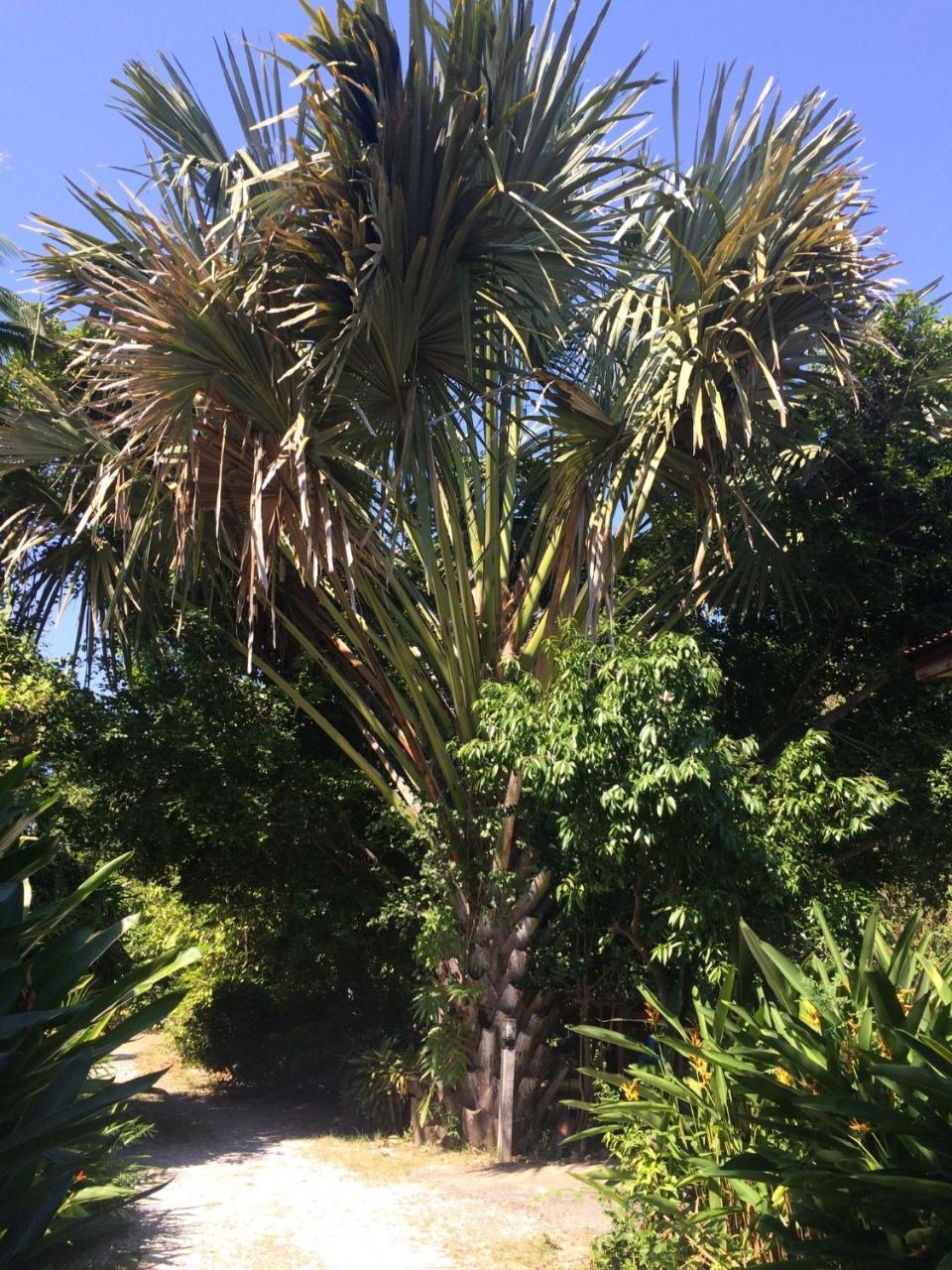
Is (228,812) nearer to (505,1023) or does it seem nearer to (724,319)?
(505,1023)

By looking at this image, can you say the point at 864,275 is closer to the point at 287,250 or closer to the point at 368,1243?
the point at 287,250

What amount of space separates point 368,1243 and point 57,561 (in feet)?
16.3

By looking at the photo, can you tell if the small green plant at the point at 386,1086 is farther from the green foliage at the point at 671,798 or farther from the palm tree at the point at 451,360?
the green foliage at the point at 671,798

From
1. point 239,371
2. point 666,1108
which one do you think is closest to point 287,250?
point 239,371

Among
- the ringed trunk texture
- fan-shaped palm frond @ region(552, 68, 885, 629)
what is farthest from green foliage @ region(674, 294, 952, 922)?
the ringed trunk texture

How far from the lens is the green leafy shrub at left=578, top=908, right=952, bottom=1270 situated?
10.00ft

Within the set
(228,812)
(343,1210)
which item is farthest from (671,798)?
(228,812)

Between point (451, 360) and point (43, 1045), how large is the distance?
422cm

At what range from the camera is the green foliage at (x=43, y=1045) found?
3.06m

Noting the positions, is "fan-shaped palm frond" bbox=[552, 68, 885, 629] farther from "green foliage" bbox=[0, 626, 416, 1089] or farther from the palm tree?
"green foliage" bbox=[0, 626, 416, 1089]

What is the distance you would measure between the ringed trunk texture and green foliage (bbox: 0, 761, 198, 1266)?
11.9 feet

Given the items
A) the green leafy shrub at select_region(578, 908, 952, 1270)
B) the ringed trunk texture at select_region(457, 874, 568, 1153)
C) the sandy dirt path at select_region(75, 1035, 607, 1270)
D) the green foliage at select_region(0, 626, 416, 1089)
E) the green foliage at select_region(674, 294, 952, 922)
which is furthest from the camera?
the green foliage at select_region(0, 626, 416, 1089)

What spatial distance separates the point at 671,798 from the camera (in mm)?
5430

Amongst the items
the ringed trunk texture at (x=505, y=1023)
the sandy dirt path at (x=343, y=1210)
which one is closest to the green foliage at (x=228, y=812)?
the ringed trunk texture at (x=505, y=1023)
